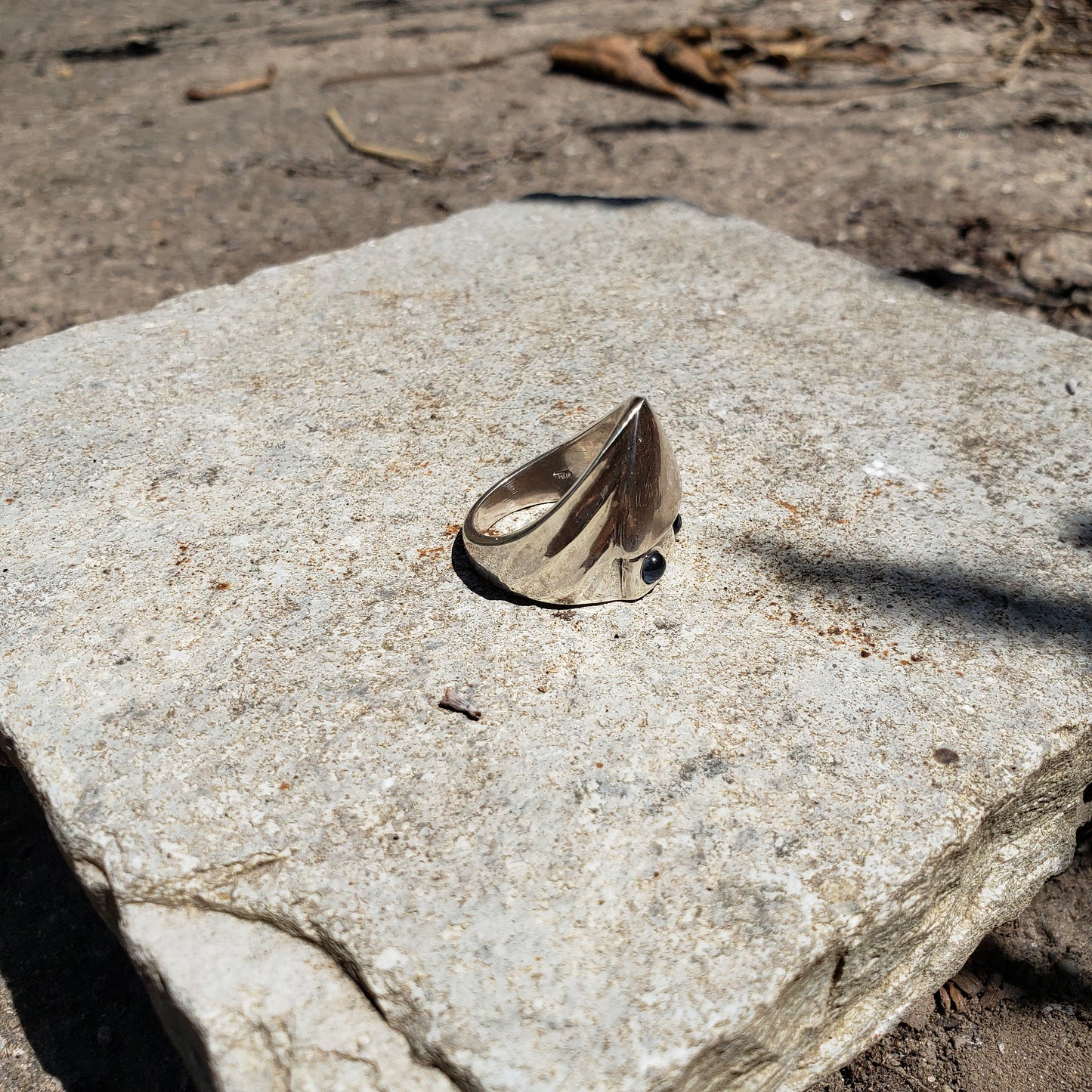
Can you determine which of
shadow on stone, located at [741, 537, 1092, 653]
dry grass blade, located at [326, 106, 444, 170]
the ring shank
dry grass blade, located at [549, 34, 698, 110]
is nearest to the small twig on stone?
the ring shank

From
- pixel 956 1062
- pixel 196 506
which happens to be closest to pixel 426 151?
pixel 196 506

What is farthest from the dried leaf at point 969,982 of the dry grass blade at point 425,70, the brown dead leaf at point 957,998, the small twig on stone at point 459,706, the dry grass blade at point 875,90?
the dry grass blade at point 425,70

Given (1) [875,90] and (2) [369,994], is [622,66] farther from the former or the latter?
(2) [369,994]

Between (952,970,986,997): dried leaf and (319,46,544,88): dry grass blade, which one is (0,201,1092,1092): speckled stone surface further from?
(319,46,544,88): dry grass blade

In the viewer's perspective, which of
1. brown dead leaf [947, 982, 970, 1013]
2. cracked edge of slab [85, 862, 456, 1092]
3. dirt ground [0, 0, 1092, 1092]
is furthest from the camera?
dirt ground [0, 0, 1092, 1092]

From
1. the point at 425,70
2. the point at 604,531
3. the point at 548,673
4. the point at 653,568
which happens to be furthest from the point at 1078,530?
the point at 425,70

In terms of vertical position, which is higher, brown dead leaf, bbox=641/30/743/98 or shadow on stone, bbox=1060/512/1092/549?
brown dead leaf, bbox=641/30/743/98
